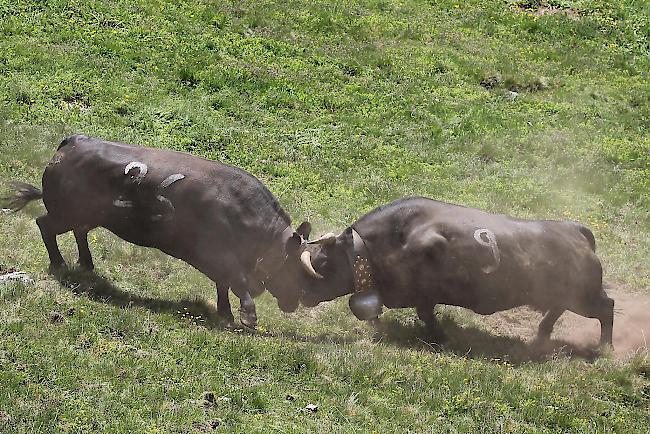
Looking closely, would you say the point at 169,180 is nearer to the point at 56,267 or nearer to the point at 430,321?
the point at 56,267

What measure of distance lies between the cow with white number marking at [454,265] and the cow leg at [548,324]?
1 centimetres

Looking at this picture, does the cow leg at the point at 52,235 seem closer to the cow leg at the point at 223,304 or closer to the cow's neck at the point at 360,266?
the cow leg at the point at 223,304

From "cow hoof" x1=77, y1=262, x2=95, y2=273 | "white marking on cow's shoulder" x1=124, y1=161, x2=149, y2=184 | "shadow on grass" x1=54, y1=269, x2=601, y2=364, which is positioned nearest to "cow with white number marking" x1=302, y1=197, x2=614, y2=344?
"shadow on grass" x1=54, y1=269, x2=601, y2=364

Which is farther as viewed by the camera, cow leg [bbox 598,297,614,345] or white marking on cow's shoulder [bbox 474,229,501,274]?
cow leg [bbox 598,297,614,345]

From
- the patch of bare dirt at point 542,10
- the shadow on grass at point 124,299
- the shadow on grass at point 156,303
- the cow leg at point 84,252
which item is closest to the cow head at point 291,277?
the shadow on grass at point 156,303

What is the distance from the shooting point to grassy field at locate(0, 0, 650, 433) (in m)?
9.75

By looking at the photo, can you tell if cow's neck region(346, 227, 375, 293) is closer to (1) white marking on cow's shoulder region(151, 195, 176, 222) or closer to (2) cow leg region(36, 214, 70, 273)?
(1) white marking on cow's shoulder region(151, 195, 176, 222)

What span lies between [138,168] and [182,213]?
859 mm

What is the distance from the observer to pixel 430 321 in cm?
1312

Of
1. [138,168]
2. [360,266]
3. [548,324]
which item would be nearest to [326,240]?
[360,266]

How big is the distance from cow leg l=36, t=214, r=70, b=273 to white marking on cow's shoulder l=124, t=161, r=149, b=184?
4.28 feet

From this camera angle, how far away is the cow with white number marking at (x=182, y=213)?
12688 millimetres

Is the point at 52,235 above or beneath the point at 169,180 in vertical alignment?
beneath

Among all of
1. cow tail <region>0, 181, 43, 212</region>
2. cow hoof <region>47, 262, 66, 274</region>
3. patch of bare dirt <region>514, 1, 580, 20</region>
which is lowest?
cow hoof <region>47, 262, 66, 274</region>
